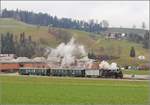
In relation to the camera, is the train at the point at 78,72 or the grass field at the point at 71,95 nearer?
the grass field at the point at 71,95

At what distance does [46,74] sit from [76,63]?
36316 millimetres

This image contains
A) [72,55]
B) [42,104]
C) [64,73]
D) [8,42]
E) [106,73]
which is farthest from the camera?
[8,42]

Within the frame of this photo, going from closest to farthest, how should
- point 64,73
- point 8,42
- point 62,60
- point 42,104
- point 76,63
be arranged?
point 42,104
point 64,73
point 76,63
point 62,60
point 8,42

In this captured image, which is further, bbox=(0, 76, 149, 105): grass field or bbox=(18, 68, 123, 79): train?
bbox=(18, 68, 123, 79): train

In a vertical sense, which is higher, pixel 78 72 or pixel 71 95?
pixel 78 72

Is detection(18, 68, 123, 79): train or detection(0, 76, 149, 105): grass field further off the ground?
detection(18, 68, 123, 79): train

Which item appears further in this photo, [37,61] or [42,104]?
[37,61]

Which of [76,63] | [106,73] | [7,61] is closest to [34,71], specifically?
[7,61]

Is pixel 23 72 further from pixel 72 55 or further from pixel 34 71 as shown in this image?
pixel 72 55

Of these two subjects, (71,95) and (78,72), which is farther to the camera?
(78,72)

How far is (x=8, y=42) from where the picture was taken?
200 m

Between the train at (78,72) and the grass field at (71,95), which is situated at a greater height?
the train at (78,72)

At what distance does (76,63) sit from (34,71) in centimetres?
3172

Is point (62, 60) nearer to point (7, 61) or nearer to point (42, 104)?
point (7, 61)
